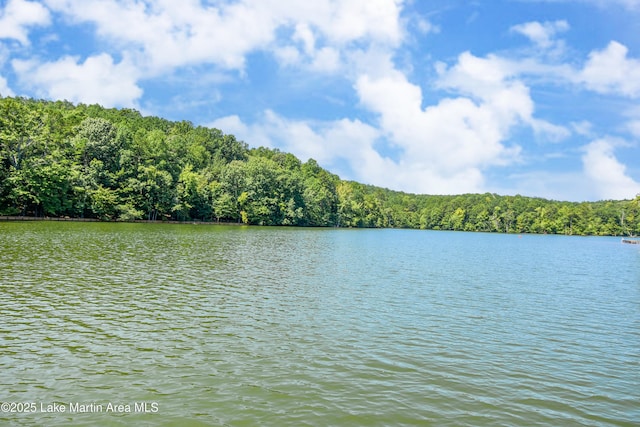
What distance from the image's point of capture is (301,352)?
12.5 meters

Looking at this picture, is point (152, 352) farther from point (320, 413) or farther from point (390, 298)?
point (390, 298)

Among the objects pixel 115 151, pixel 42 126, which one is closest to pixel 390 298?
pixel 42 126

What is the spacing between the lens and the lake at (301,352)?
349 inches

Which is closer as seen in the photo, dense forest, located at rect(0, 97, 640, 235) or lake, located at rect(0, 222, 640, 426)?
lake, located at rect(0, 222, 640, 426)

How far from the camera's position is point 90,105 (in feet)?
454

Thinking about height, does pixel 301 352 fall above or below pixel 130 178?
below

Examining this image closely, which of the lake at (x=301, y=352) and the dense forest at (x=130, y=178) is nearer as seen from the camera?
the lake at (x=301, y=352)

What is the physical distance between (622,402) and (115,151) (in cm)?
10041

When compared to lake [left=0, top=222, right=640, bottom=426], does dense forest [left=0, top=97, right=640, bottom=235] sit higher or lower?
higher

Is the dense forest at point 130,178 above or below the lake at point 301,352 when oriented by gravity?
above

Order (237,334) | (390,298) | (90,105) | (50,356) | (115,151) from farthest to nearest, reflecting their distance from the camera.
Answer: (90,105), (115,151), (390,298), (237,334), (50,356)

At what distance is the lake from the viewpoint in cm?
887

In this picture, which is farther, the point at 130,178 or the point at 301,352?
the point at 130,178

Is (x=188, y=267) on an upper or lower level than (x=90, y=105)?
lower
